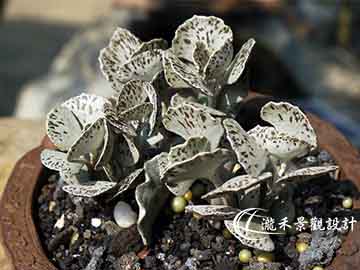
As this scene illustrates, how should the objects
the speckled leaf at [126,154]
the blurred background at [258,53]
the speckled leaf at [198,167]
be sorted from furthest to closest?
the blurred background at [258,53] < the speckled leaf at [126,154] < the speckled leaf at [198,167]

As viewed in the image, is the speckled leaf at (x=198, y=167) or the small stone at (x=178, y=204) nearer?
the speckled leaf at (x=198, y=167)

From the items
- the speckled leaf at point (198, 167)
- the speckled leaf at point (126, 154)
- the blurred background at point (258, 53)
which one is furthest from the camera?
the blurred background at point (258, 53)

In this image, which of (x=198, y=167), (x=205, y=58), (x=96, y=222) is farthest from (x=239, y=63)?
(x=96, y=222)

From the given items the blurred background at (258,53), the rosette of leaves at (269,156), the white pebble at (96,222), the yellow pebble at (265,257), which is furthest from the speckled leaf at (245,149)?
the blurred background at (258,53)

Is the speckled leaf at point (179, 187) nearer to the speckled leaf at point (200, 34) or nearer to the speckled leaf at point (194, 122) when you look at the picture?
the speckled leaf at point (194, 122)

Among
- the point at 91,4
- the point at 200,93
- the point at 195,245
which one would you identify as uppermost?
the point at 200,93

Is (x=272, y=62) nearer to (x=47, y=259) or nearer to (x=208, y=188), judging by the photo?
(x=208, y=188)

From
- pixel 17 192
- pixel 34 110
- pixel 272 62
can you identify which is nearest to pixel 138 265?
pixel 17 192
